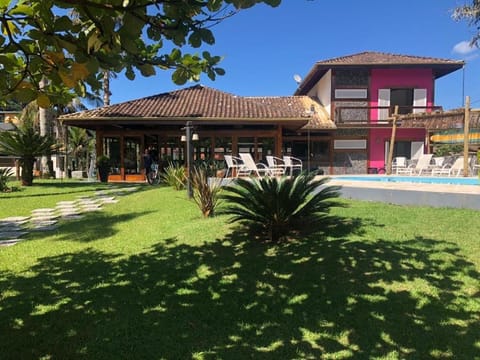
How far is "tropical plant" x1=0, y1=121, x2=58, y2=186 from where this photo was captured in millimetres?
13594

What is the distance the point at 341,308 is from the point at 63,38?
9.28ft

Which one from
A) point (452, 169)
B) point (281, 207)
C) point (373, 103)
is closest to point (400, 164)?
point (373, 103)

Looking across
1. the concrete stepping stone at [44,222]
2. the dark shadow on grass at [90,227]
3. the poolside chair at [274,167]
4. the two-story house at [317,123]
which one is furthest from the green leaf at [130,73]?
the two-story house at [317,123]

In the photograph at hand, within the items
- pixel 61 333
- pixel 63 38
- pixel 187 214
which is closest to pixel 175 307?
pixel 61 333

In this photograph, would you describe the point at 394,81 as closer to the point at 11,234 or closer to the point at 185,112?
the point at 185,112

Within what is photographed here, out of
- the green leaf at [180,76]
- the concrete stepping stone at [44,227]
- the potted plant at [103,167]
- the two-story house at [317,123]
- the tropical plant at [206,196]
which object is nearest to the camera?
the green leaf at [180,76]

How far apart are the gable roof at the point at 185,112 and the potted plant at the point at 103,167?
64.8 inches

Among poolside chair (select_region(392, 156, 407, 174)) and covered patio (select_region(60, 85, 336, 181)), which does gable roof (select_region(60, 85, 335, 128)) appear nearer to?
covered patio (select_region(60, 85, 336, 181))

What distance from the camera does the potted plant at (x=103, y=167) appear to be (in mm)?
16703

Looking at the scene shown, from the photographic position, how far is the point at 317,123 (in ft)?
68.3

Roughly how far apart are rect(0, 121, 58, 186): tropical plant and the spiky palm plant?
11415 mm

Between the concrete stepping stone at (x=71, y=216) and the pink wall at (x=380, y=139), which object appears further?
the pink wall at (x=380, y=139)

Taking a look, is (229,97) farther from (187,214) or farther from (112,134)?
(187,214)

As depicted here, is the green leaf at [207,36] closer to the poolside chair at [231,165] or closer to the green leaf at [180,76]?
the green leaf at [180,76]
